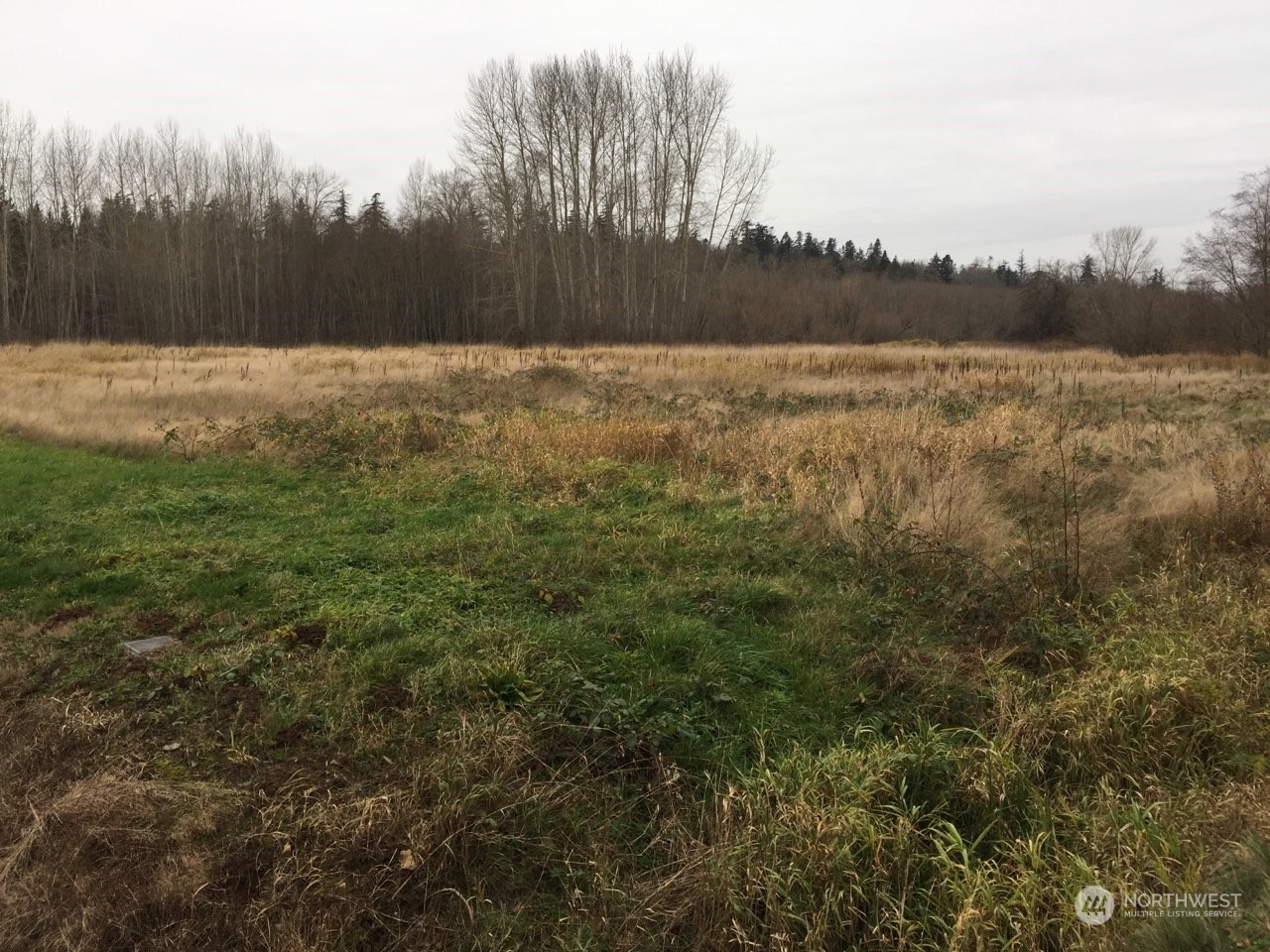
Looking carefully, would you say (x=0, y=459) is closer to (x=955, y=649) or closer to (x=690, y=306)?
(x=955, y=649)

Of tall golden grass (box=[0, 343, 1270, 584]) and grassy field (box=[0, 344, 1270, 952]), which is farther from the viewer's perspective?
tall golden grass (box=[0, 343, 1270, 584])

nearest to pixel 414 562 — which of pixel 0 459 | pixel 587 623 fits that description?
pixel 587 623

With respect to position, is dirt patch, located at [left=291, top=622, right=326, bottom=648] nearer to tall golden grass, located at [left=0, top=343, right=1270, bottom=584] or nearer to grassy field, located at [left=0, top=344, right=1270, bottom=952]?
grassy field, located at [left=0, top=344, right=1270, bottom=952]

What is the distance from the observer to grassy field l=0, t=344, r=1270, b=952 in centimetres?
259

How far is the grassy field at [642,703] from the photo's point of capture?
8.49 ft

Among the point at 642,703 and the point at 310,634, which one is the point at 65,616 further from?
the point at 642,703

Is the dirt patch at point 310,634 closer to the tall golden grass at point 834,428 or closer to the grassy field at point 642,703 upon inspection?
the grassy field at point 642,703

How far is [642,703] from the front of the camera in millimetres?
3760

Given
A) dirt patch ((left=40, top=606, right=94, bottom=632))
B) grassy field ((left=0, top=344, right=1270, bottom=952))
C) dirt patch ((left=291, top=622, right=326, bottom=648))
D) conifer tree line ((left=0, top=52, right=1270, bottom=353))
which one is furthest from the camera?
conifer tree line ((left=0, top=52, right=1270, bottom=353))

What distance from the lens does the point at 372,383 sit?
17.2 m

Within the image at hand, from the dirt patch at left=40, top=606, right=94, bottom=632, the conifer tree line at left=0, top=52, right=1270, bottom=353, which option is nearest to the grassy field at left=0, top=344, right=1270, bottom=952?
the dirt patch at left=40, top=606, right=94, bottom=632

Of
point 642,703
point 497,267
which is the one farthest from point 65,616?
point 497,267

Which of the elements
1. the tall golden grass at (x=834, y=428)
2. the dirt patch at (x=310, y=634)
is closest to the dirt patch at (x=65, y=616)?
the dirt patch at (x=310, y=634)

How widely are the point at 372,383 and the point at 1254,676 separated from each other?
652 inches
